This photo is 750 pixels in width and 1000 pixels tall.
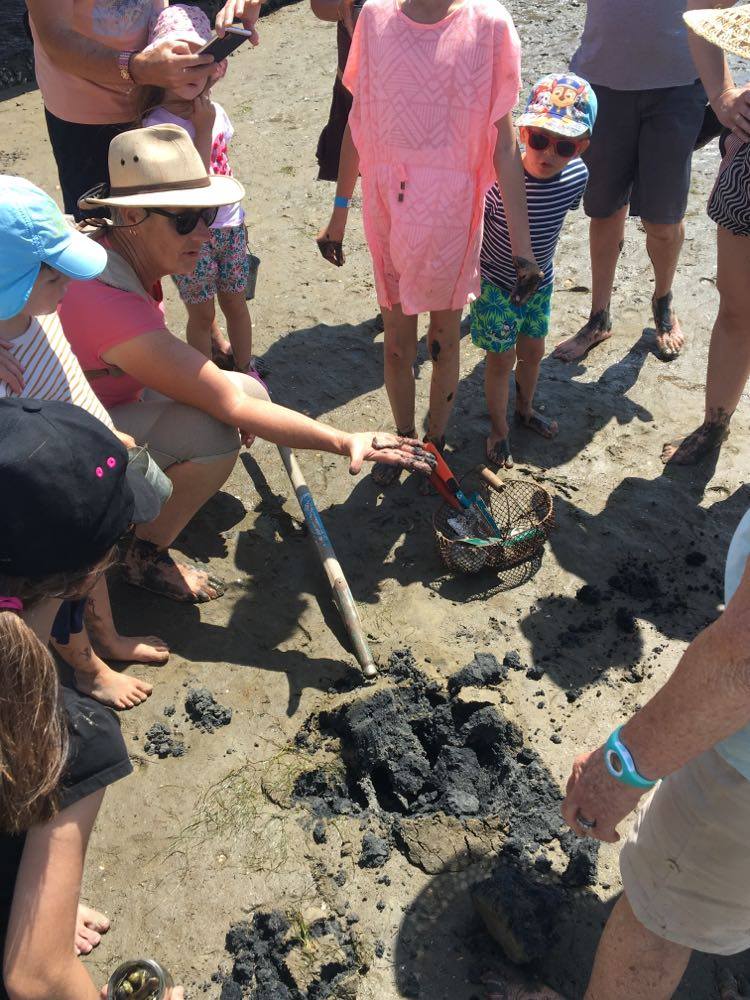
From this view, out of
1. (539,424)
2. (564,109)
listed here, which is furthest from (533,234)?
(539,424)

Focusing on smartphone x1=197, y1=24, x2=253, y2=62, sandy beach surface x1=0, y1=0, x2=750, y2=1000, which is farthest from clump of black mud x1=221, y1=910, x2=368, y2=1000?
smartphone x1=197, y1=24, x2=253, y2=62

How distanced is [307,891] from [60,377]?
1734 millimetres

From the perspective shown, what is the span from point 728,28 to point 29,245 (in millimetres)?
2220

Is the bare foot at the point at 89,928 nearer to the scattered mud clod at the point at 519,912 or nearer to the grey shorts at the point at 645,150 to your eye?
the scattered mud clod at the point at 519,912

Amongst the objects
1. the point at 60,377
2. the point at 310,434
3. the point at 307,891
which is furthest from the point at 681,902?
the point at 60,377

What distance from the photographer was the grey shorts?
13.9ft

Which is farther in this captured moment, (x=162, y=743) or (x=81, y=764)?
(x=162, y=743)

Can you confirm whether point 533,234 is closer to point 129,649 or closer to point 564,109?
point 564,109

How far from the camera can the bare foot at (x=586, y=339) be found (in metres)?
4.86

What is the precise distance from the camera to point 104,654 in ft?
10.9

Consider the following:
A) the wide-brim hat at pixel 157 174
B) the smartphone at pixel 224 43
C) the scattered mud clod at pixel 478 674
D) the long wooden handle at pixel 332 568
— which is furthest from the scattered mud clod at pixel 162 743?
the smartphone at pixel 224 43

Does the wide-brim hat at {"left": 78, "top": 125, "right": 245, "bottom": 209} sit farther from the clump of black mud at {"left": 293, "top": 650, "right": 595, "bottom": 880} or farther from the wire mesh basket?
the clump of black mud at {"left": 293, "top": 650, "right": 595, "bottom": 880}

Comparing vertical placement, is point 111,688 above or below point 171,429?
below

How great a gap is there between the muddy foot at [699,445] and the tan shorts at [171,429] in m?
2.12
